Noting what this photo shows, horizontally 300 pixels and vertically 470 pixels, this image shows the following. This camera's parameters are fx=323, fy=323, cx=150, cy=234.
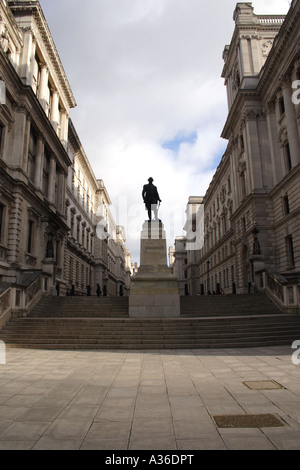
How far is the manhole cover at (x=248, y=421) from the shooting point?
4.12m

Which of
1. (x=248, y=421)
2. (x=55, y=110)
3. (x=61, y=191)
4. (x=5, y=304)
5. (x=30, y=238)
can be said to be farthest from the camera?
(x=61, y=191)

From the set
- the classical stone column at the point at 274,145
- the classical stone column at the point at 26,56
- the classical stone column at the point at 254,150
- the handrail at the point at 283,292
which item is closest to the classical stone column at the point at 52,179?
the classical stone column at the point at 26,56

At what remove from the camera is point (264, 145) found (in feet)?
109

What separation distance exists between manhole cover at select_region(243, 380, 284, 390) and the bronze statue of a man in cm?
1327

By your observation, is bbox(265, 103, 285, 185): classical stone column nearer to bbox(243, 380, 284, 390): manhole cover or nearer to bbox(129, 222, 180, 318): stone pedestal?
bbox(129, 222, 180, 318): stone pedestal

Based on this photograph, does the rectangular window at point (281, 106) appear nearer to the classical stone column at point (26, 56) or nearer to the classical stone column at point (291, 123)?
the classical stone column at point (291, 123)

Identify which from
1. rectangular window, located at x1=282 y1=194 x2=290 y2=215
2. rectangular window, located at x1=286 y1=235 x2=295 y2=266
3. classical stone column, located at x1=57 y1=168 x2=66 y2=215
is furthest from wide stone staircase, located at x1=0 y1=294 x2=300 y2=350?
classical stone column, located at x1=57 y1=168 x2=66 y2=215

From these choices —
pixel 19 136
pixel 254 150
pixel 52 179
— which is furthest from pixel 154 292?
pixel 254 150

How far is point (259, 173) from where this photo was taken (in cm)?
3250

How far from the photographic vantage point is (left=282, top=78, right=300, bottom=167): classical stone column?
27.0 meters

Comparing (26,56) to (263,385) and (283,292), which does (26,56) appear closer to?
(283,292)

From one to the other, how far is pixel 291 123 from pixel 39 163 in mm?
22284

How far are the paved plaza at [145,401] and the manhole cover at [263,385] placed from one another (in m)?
0.02
